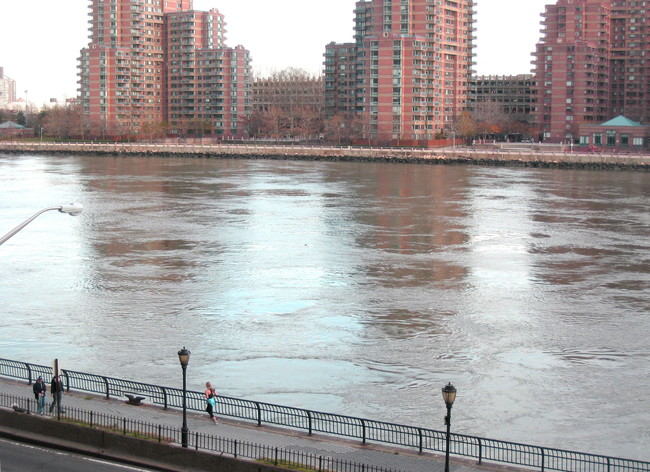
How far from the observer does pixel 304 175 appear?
103250mm

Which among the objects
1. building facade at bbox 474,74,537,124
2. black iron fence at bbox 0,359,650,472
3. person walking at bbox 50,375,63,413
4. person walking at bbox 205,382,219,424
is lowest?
black iron fence at bbox 0,359,650,472

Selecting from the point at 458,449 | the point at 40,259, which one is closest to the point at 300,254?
the point at 40,259

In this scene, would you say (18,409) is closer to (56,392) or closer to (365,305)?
(56,392)

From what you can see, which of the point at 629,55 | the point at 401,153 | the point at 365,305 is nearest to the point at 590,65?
the point at 629,55

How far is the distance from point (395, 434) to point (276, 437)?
3217mm

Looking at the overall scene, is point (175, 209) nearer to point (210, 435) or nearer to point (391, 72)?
point (210, 435)

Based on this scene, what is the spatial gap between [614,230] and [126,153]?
10231 cm

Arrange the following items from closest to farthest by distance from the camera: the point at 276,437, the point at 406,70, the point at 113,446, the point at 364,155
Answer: the point at 113,446
the point at 276,437
the point at 364,155
the point at 406,70

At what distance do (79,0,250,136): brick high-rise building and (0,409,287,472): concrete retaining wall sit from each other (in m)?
157

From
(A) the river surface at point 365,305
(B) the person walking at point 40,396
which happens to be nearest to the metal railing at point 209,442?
(B) the person walking at point 40,396

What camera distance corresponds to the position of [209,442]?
18.6 m

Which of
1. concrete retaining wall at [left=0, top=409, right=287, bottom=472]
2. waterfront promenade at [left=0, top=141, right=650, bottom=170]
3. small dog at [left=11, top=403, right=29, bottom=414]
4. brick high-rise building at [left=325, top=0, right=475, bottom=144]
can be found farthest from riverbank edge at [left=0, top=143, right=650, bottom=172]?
concrete retaining wall at [left=0, top=409, right=287, bottom=472]

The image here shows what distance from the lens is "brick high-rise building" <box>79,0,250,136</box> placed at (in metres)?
177

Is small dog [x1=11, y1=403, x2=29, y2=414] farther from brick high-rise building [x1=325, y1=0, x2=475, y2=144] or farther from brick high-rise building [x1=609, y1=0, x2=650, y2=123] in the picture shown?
brick high-rise building [x1=609, y1=0, x2=650, y2=123]
